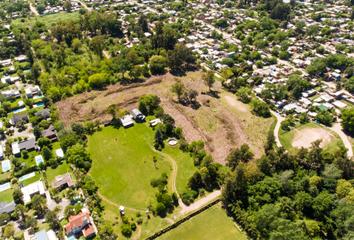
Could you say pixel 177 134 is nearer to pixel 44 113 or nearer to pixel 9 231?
pixel 9 231

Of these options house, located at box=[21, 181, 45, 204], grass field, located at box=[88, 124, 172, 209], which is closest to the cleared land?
grass field, located at box=[88, 124, 172, 209]

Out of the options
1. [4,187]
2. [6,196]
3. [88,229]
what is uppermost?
[88,229]

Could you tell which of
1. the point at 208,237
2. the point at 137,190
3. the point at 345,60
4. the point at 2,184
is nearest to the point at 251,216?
the point at 208,237

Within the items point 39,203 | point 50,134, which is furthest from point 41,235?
point 50,134

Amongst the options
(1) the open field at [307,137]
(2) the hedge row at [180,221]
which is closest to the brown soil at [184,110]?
(1) the open field at [307,137]

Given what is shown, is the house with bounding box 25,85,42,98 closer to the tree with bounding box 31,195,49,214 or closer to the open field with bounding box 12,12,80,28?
the tree with bounding box 31,195,49,214

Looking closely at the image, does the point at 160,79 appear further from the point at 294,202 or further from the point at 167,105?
the point at 294,202
